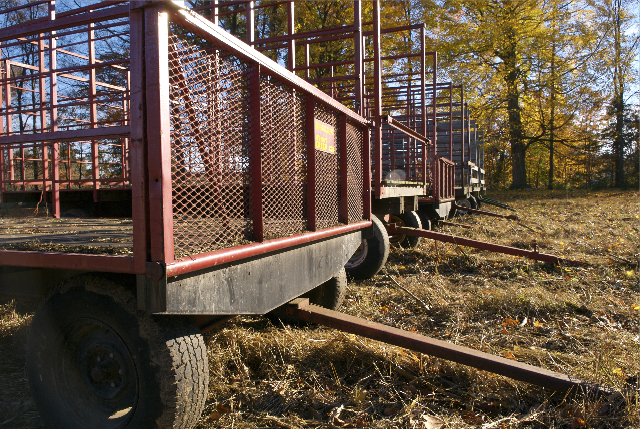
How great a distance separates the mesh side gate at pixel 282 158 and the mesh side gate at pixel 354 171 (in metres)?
0.78

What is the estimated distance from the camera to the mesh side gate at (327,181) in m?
3.23

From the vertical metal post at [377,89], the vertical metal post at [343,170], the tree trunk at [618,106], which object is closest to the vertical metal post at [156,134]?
the vertical metal post at [343,170]

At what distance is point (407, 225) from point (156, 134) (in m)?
5.96

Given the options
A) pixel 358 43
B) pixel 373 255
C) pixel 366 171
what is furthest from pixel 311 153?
pixel 373 255

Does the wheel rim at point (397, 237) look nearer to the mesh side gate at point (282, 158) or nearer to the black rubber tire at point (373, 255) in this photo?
the black rubber tire at point (373, 255)

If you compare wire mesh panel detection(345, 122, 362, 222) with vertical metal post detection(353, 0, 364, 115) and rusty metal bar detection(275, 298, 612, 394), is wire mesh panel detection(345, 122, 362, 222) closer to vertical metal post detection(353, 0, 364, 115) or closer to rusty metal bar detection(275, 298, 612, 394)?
vertical metal post detection(353, 0, 364, 115)

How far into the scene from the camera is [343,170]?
3676 mm

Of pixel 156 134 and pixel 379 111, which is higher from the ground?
pixel 379 111

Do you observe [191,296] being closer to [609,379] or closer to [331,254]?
[331,254]

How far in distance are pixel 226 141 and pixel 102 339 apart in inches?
41.9

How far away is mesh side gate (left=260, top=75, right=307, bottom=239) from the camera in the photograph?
255 centimetres

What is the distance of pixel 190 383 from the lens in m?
1.98

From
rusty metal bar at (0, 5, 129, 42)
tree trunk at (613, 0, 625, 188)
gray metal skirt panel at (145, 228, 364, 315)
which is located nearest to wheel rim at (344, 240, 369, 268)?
gray metal skirt panel at (145, 228, 364, 315)

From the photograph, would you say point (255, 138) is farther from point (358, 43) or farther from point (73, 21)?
point (358, 43)
